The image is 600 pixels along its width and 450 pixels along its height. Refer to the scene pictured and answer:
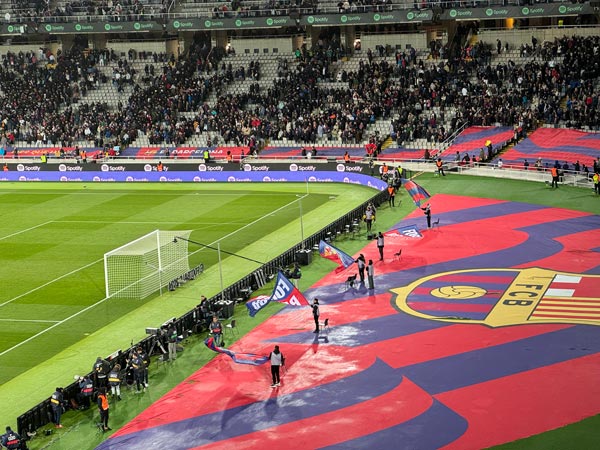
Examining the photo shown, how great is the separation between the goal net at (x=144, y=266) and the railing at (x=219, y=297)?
4.04 metres

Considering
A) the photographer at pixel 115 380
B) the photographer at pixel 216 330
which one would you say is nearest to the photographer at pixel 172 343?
the photographer at pixel 216 330

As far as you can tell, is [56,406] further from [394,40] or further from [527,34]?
[394,40]

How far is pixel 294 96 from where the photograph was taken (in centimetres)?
7731

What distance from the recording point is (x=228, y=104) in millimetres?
79062

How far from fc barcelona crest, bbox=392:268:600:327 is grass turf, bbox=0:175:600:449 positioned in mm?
5404

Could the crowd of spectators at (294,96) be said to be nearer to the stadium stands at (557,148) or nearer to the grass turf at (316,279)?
the stadium stands at (557,148)

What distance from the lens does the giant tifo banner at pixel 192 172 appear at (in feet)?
214

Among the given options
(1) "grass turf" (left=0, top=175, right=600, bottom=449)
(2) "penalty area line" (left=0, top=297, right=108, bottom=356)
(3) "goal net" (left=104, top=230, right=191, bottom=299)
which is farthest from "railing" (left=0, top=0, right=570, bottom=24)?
(2) "penalty area line" (left=0, top=297, right=108, bottom=356)

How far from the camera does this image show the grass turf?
25.2 m

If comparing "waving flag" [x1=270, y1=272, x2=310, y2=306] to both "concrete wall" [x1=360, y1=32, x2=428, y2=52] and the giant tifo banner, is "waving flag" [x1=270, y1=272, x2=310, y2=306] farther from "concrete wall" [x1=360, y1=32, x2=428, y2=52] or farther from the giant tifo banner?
"concrete wall" [x1=360, y1=32, x2=428, y2=52]

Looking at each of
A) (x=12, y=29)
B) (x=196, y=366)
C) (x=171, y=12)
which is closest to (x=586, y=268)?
(x=196, y=366)

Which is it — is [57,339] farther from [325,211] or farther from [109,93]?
[109,93]

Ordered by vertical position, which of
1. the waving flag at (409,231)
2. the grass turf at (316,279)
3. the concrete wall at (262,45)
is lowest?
the grass turf at (316,279)

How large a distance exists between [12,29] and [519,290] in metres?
65.0
